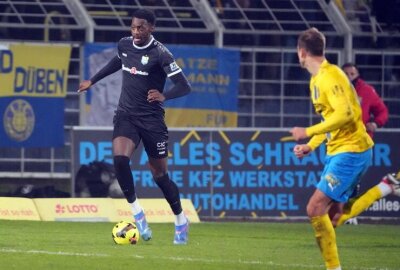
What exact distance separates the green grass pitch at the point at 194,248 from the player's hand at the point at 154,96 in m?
1.48

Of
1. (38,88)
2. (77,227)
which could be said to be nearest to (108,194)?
(38,88)

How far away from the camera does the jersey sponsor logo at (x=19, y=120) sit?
21.6m

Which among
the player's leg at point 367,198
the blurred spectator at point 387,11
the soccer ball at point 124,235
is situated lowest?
the soccer ball at point 124,235

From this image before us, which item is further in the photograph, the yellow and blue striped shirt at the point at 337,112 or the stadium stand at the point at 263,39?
the stadium stand at the point at 263,39

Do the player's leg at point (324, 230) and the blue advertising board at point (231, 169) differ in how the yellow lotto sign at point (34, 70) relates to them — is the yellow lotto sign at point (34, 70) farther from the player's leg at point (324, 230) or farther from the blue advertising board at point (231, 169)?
the player's leg at point (324, 230)

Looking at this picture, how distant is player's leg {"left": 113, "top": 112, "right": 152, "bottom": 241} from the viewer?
15.1m

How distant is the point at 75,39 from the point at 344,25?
4180 millimetres

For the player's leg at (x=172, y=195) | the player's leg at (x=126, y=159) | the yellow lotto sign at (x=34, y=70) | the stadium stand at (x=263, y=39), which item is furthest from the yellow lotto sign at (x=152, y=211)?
the player's leg at (x=126, y=159)

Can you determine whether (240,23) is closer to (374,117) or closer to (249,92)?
(249,92)

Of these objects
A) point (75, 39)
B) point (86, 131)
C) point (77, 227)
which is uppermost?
point (75, 39)

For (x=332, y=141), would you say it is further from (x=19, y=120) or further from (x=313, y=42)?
(x=19, y=120)

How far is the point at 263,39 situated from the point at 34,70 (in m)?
3.61

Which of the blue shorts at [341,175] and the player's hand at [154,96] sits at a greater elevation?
the player's hand at [154,96]

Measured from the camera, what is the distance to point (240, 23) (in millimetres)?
22844
